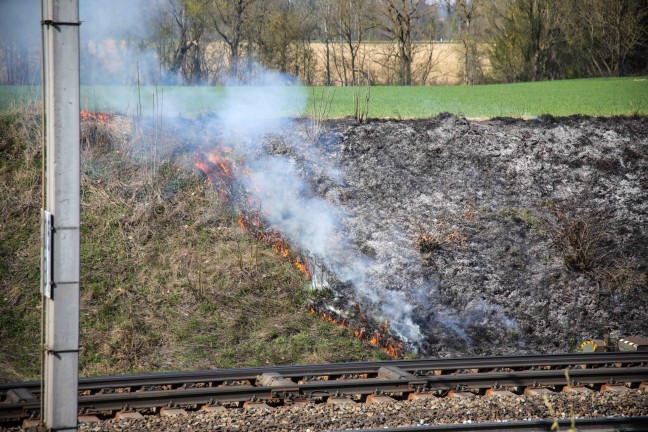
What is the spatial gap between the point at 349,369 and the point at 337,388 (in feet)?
3.11

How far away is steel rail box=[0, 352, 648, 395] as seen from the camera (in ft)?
30.4

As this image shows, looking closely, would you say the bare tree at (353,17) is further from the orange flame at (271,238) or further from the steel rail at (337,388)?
the steel rail at (337,388)

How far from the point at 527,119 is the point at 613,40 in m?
18.4

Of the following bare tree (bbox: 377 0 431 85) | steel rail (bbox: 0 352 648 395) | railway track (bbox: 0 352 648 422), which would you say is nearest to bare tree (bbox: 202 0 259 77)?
bare tree (bbox: 377 0 431 85)

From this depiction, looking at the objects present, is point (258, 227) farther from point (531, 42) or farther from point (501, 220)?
point (531, 42)

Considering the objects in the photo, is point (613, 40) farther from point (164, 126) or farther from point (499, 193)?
point (164, 126)

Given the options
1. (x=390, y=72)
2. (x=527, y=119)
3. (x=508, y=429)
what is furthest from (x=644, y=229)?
(x=390, y=72)

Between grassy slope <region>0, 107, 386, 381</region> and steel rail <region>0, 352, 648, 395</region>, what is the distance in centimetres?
232

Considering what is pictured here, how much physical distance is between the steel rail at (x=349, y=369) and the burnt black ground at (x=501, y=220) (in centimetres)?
236

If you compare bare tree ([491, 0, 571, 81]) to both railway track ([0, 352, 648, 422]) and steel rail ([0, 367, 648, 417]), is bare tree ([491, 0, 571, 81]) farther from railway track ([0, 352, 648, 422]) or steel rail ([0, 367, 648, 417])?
steel rail ([0, 367, 648, 417])

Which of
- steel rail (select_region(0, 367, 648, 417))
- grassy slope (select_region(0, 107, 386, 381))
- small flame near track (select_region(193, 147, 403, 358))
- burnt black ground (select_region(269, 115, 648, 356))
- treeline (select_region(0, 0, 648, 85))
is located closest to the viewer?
steel rail (select_region(0, 367, 648, 417))

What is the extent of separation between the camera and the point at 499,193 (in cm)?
1767

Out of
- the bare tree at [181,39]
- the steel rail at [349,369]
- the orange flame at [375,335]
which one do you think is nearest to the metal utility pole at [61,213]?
the steel rail at [349,369]

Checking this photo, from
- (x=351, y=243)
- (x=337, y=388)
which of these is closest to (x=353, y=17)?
(x=351, y=243)
